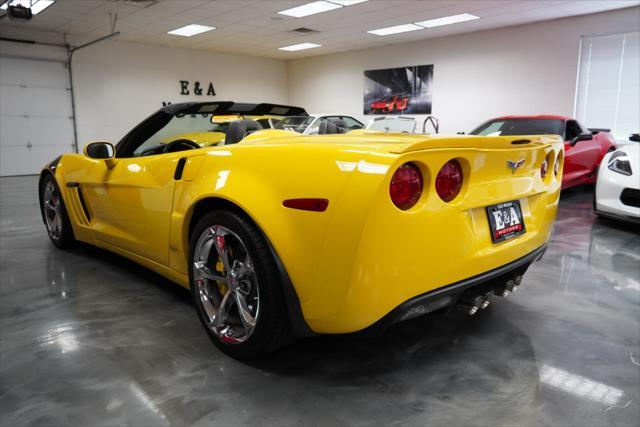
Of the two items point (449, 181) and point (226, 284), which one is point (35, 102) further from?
point (449, 181)

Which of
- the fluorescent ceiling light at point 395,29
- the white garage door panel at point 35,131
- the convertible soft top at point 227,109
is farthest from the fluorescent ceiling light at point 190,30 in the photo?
the convertible soft top at point 227,109

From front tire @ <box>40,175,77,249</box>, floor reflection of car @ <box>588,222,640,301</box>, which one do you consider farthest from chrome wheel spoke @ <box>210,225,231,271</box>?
floor reflection of car @ <box>588,222,640,301</box>

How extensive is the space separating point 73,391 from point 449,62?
42.2 feet

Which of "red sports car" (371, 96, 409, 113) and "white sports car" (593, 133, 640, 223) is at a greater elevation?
"red sports car" (371, 96, 409, 113)

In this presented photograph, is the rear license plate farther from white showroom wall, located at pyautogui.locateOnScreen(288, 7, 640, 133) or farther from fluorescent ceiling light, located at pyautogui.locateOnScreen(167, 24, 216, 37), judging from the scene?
fluorescent ceiling light, located at pyautogui.locateOnScreen(167, 24, 216, 37)

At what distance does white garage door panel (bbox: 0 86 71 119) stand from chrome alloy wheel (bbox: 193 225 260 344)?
12.2 metres

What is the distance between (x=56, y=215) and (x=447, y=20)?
32.3 ft

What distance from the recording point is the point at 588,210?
5.74 m

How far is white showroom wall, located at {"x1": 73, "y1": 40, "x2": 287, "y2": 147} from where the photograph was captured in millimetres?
12664

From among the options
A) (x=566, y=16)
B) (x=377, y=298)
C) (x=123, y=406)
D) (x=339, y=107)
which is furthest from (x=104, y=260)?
(x=339, y=107)

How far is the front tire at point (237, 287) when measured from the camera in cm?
163

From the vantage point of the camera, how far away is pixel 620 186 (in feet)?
13.9

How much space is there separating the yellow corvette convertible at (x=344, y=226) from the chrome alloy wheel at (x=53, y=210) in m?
1.69

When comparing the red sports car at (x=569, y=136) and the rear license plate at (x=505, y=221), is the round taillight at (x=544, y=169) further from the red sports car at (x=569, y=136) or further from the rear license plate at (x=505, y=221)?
the red sports car at (x=569, y=136)
